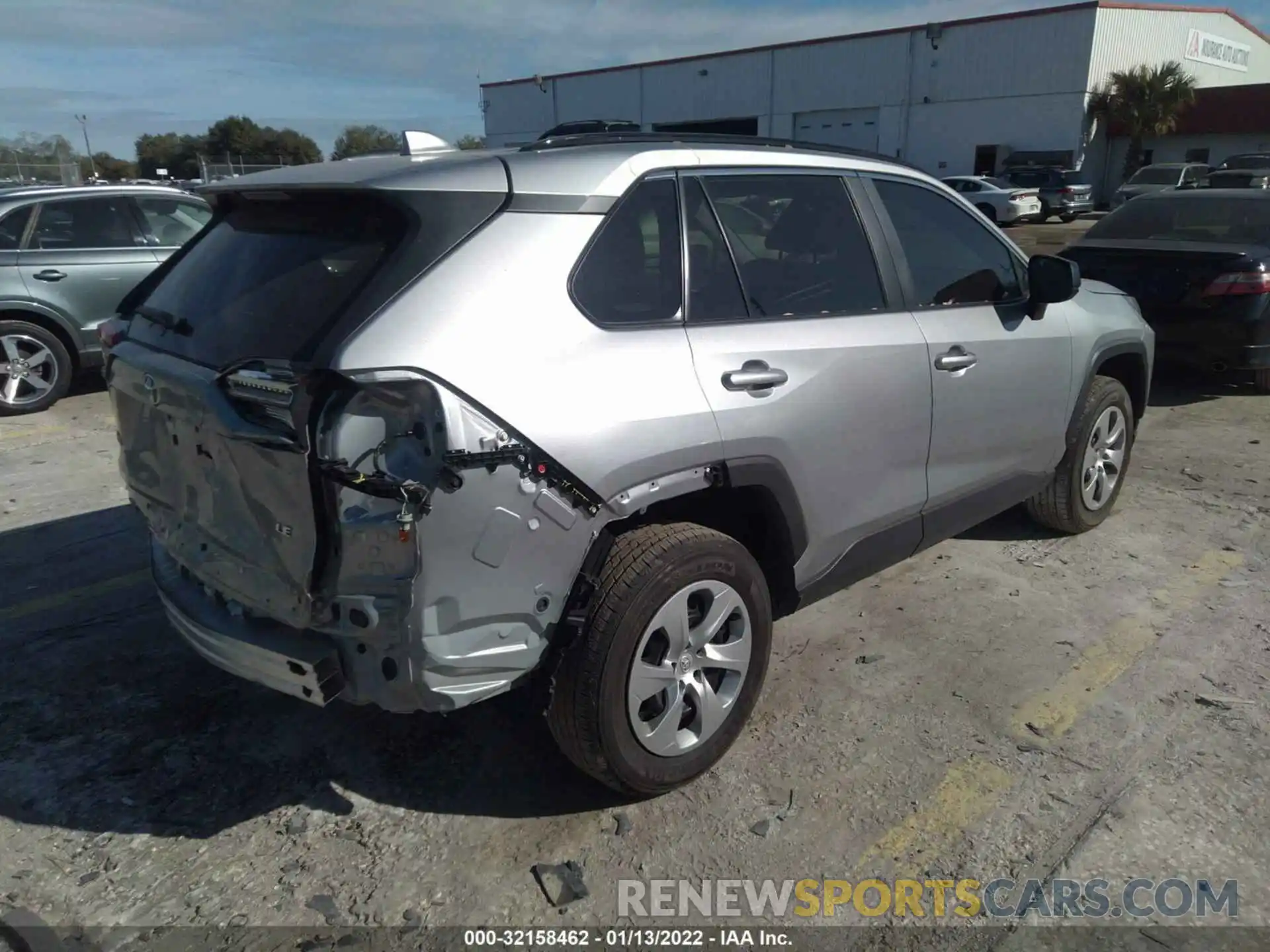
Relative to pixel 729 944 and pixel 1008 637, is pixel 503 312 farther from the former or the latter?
pixel 1008 637

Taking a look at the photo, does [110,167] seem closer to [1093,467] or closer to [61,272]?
[61,272]

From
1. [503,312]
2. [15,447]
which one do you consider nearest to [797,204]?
[503,312]

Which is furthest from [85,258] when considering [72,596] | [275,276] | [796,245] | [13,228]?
[796,245]

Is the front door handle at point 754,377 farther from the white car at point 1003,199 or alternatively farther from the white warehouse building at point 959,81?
the white warehouse building at point 959,81

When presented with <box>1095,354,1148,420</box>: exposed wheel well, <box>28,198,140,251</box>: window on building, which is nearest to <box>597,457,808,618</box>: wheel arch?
<box>1095,354,1148,420</box>: exposed wheel well

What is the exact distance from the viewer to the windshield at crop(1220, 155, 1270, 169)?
2502cm

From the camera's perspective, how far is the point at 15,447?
6.61 meters

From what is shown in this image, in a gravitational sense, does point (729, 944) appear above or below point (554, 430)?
below

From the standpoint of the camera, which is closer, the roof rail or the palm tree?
the roof rail

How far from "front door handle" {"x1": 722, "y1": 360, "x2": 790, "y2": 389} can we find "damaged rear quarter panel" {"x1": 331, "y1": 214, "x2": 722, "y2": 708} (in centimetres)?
24

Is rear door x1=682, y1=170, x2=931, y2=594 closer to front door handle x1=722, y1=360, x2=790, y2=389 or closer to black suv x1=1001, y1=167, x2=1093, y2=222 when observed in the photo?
front door handle x1=722, y1=360, x2=790, y2=389

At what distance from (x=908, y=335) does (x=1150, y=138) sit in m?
41.9

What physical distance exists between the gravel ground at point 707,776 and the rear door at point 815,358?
2.01 ft

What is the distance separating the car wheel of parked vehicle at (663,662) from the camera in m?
2.52
